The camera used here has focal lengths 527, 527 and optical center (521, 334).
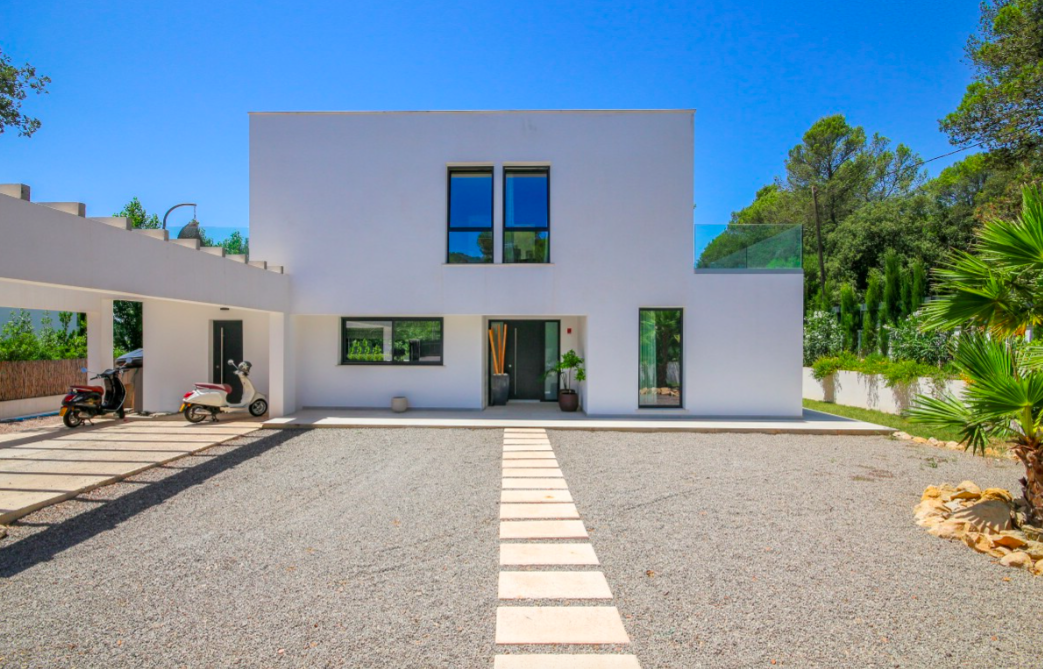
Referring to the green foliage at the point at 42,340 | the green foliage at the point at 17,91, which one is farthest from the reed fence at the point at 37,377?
the green foliage at the point at 17,91

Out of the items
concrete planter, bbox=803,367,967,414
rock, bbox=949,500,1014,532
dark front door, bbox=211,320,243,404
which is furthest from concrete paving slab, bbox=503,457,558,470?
concrete planter, bbox=803,367,967,414

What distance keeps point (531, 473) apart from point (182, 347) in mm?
8797

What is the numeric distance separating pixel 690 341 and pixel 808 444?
298cm

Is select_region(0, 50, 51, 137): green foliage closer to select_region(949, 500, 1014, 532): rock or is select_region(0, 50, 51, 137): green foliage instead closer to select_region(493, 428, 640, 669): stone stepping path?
select_region(493, 428, 640, 669): stone stepping path

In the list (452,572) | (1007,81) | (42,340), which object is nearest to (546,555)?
(452,572)

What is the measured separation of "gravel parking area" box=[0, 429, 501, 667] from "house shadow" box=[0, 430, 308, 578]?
21 millimetres

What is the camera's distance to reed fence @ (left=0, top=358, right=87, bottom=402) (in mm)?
11148

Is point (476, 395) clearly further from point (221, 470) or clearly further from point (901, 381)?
point (901, 381)

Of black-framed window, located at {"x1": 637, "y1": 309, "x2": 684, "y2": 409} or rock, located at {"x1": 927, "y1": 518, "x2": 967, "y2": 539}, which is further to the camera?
black-framed window, located at {"x1": 637, "y1": 309, "x2": 684, "y2": 409}

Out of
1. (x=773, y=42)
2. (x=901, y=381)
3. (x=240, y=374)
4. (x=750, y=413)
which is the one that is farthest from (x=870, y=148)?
(x=240, y=374)

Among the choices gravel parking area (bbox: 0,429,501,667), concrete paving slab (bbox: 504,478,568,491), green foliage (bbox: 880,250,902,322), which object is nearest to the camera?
gravel parking area (bbox: 0,429,501,667)

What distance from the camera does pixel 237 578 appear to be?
3629mm

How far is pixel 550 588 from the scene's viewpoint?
353 cm

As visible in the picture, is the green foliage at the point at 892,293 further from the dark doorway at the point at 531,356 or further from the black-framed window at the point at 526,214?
the black-framed window at the point at 526,214
